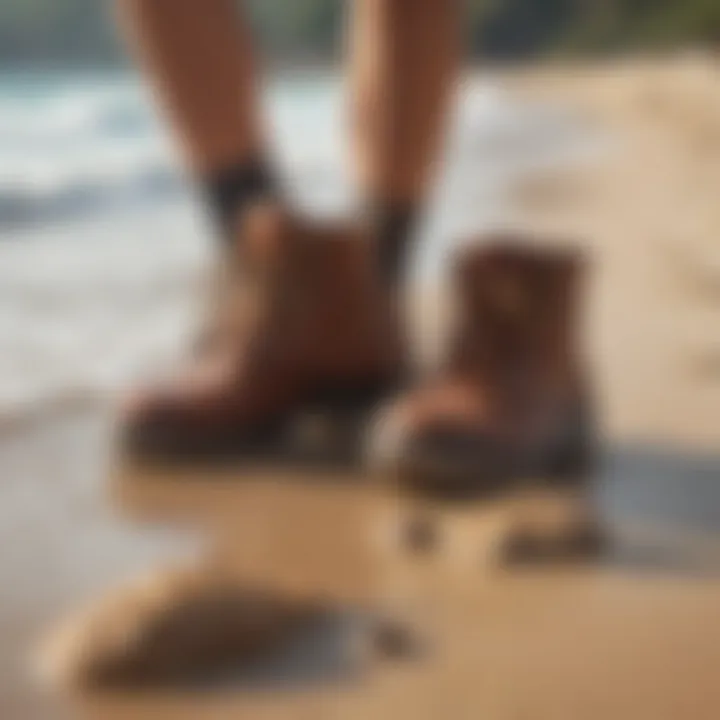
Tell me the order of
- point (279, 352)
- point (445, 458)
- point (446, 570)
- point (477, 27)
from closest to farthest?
point (446, 570)
point (445, 458)
point (279, 352)
point (477, 27)

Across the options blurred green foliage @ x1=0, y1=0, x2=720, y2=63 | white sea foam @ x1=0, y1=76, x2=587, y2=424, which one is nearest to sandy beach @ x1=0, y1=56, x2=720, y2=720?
white sea foam @ x1=0, y1=76, x2=587, y2=424

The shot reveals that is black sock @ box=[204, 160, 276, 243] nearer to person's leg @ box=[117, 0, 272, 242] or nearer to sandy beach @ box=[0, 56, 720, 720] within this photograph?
person's leg @ box=[117, 0, 272, 242]

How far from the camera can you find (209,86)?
1.26 m

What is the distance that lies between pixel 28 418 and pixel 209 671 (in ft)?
1.58

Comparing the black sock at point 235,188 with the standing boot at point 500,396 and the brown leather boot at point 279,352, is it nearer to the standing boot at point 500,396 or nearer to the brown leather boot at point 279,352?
the brown leather boot at point 279,352

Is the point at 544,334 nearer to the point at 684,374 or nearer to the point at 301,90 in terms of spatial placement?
the point at 684,374

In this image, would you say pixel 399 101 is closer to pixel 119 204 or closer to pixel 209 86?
pixel 209 86

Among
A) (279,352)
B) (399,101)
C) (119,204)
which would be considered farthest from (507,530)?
(119,204)

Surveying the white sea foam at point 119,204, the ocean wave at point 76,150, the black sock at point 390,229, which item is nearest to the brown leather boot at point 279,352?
the black sock at point 390,229

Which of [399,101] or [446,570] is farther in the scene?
[399,101]

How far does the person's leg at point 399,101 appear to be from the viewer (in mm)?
1226

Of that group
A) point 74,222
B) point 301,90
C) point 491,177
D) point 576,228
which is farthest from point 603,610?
point 301,90

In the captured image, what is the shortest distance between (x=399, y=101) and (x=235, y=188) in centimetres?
16

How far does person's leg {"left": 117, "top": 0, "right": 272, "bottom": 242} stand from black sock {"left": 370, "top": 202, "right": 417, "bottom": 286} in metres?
0.10
